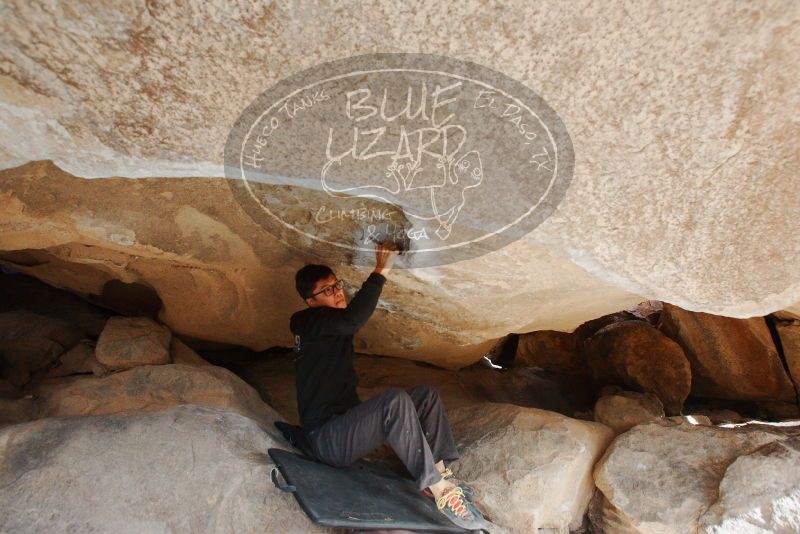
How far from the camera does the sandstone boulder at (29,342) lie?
3.06 meters

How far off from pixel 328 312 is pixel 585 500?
62.5 inches

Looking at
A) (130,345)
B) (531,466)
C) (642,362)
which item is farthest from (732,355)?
(130,345)

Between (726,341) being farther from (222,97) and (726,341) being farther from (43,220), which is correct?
(43,220)

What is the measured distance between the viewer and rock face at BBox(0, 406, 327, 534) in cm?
181

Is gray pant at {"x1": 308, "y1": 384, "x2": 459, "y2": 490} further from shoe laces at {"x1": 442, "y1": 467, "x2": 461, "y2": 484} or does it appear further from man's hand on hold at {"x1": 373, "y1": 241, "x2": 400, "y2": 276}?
man's hand on hold at {"x1": 373, "y1": 241, "x2": 400, "y2": 276}

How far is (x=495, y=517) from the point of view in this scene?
2387mm

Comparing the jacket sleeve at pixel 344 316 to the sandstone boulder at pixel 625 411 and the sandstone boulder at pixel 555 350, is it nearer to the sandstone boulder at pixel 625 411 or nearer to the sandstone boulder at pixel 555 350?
the sandstone boulder at pixel 625 411

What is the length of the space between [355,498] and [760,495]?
5.34 ft

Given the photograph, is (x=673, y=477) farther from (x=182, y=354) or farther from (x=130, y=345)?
(x=130, y=345)

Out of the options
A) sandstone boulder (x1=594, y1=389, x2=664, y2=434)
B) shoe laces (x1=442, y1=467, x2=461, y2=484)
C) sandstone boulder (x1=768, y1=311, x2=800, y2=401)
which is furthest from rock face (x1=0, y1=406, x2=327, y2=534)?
sandstone boulder (x1=768, y1=311, x2=800, y2=401)

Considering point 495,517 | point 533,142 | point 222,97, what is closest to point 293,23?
point 222,97

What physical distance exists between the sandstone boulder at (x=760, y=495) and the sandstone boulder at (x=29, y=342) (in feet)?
11.4

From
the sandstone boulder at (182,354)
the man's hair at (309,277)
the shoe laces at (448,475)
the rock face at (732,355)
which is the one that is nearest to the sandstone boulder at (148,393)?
the sandstone boulder at (182,354)

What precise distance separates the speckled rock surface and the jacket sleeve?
1.71 ft
